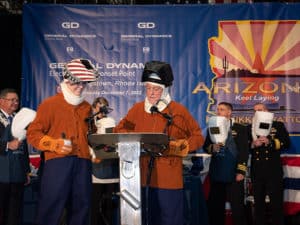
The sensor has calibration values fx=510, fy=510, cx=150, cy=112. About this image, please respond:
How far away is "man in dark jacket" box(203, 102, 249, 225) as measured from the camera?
5512mm

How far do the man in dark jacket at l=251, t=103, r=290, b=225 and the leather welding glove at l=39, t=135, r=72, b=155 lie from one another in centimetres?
272

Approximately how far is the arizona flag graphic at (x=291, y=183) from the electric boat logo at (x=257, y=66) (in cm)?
39

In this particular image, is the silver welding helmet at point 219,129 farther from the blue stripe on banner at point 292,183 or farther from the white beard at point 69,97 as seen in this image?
the white beard at point 69,97

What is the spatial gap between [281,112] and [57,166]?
3.40 m

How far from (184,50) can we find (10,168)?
8.29 feet

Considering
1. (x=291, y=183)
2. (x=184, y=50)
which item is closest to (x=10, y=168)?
(x=184, y=50)

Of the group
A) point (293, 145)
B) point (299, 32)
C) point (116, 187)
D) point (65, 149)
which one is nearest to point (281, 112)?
point (293, 145)

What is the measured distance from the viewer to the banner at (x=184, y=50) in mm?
6164

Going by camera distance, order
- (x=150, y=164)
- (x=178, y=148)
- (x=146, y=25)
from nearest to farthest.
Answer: (x=150, y=164) < (x=178, y=148) < (x=146, y=25)

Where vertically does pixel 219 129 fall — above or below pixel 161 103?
below

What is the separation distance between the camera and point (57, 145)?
11.3 feet

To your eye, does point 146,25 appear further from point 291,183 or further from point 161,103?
point 161,103

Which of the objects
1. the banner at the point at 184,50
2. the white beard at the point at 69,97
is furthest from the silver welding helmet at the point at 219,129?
the white beard at the point at 69,97

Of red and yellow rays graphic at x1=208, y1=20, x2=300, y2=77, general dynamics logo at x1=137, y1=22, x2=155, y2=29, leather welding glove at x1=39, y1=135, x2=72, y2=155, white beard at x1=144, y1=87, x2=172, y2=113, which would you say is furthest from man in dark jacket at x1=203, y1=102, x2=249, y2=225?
leather welding glove at x1=39, y1=135, x2=72, y2=155
